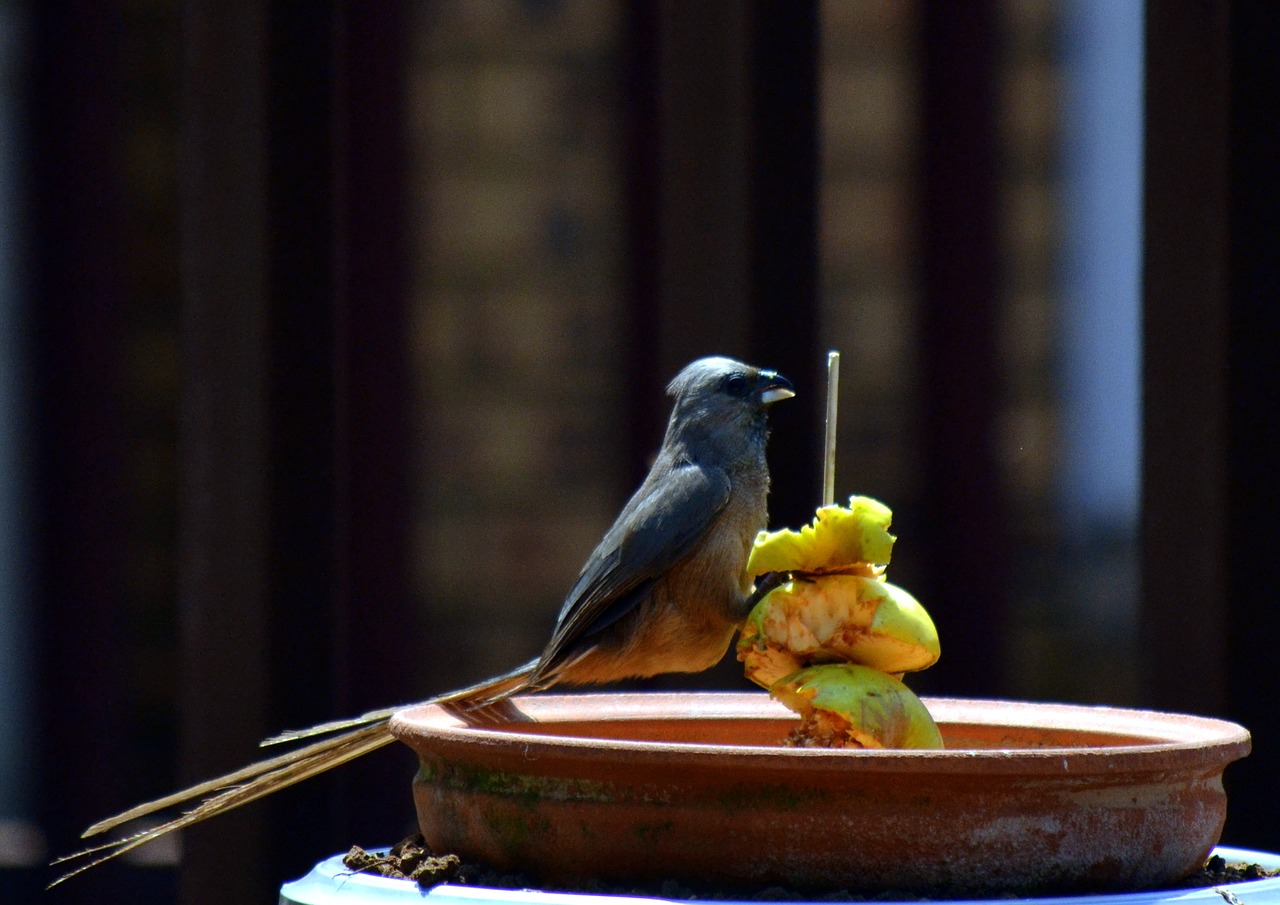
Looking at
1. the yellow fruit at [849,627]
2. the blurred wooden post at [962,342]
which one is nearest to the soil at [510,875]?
the yellow fruit at [849,627]

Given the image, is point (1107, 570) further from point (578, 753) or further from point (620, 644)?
point (578, 753)

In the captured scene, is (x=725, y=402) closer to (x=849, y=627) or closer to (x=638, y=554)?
(x=638, y=554)

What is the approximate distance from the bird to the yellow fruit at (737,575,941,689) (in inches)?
29.1

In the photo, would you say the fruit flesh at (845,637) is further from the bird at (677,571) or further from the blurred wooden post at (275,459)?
→ the blurred wooden post at (275,459)

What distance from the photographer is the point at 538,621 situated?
4453 mm

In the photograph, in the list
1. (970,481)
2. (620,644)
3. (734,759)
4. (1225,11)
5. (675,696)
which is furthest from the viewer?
(970,481)

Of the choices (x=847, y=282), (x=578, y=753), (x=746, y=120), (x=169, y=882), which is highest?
(x=746, y=120)

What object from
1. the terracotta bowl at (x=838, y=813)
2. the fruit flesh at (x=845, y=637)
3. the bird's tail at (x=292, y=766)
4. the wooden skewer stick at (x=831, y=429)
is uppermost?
the wooden skewer stick at (x=831, y=429)

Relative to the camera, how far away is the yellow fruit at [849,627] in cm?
218

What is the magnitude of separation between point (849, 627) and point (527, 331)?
254 centimetres

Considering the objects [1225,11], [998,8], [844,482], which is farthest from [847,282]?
[1225,11]

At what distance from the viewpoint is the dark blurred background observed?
4008mm

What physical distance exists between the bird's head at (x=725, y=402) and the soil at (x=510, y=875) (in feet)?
4.05

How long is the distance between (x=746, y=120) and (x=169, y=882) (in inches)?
107
